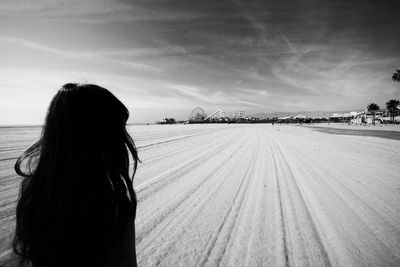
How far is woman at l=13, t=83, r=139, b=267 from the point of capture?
1.08 metres

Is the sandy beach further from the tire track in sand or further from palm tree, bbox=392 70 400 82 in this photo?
palm tree, bbox=392 70 400 82

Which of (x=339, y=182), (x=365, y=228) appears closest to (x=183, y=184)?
(x=365, y=228)

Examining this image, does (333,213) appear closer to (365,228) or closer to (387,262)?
(365,228)

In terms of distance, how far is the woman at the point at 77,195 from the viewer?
1.08 metres

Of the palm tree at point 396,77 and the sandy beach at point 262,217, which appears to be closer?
the sandy beach at point 262,217

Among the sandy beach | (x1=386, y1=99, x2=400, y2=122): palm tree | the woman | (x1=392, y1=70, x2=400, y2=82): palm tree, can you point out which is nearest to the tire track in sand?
the sandy beach

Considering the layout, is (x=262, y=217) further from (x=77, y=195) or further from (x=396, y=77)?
(x=396, y=77)

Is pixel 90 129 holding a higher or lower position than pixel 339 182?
higher

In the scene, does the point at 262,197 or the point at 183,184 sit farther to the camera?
the point at 183,184

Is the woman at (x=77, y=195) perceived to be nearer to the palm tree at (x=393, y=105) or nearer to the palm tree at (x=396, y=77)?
the palm tree at (x=396, y=77)

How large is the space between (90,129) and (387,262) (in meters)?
3.60

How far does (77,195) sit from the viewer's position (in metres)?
1.09

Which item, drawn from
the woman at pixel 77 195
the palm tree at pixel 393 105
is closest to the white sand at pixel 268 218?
the woman at pixel 77 195

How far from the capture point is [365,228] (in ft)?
11.2
